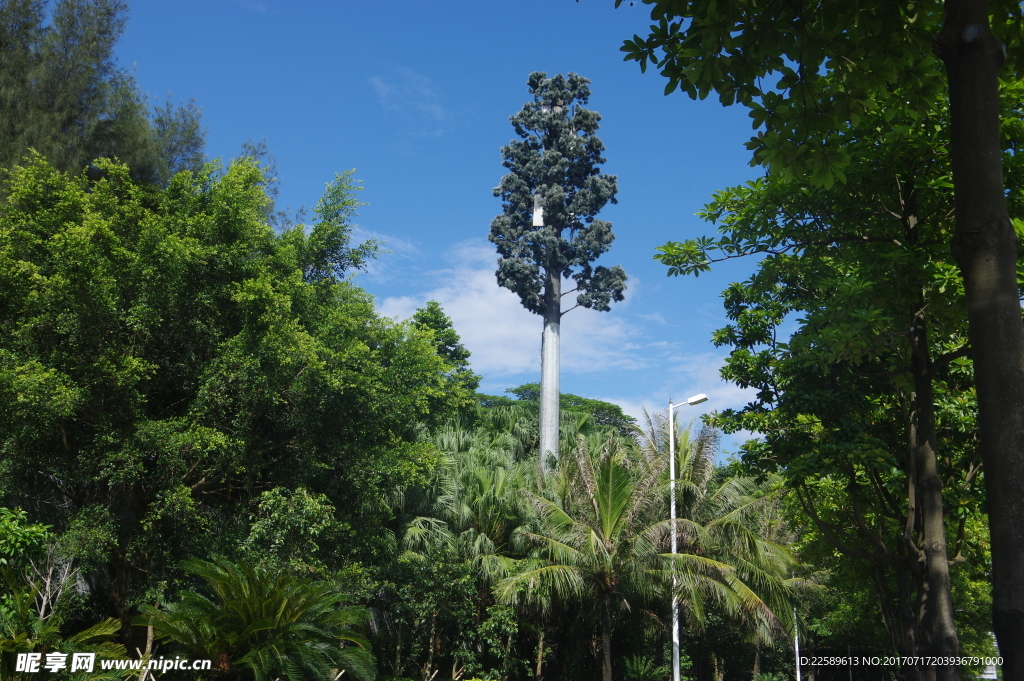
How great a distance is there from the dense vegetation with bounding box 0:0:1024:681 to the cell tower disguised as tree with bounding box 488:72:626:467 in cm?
1344

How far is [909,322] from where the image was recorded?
1016cm

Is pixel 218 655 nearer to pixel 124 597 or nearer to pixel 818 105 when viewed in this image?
pixel 124 597

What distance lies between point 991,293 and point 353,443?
642 inches

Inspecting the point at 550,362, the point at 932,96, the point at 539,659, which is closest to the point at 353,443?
the point at 539,659

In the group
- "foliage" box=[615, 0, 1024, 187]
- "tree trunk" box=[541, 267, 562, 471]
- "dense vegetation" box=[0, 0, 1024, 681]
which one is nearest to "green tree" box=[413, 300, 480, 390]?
"tree trunk" box=[541, 267, 562, 471]

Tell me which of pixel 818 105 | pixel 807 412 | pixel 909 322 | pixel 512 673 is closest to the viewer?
pixel 818 105

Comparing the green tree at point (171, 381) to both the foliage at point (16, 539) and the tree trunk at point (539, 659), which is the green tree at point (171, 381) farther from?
the tree trunk at point (539, 659)

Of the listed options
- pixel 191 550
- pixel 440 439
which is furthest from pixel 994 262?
pixel 440 439

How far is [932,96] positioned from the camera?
15.6 ft

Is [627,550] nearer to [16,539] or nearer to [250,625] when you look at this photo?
[250,625]

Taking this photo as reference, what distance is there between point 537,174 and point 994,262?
3735 cm

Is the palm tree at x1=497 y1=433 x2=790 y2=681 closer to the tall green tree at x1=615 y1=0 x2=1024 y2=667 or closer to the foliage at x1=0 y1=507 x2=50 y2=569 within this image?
the foliage at x1=0 y1=507 x2=50 y2=569

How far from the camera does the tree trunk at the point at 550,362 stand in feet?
115

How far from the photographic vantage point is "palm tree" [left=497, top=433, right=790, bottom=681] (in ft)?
71.9
